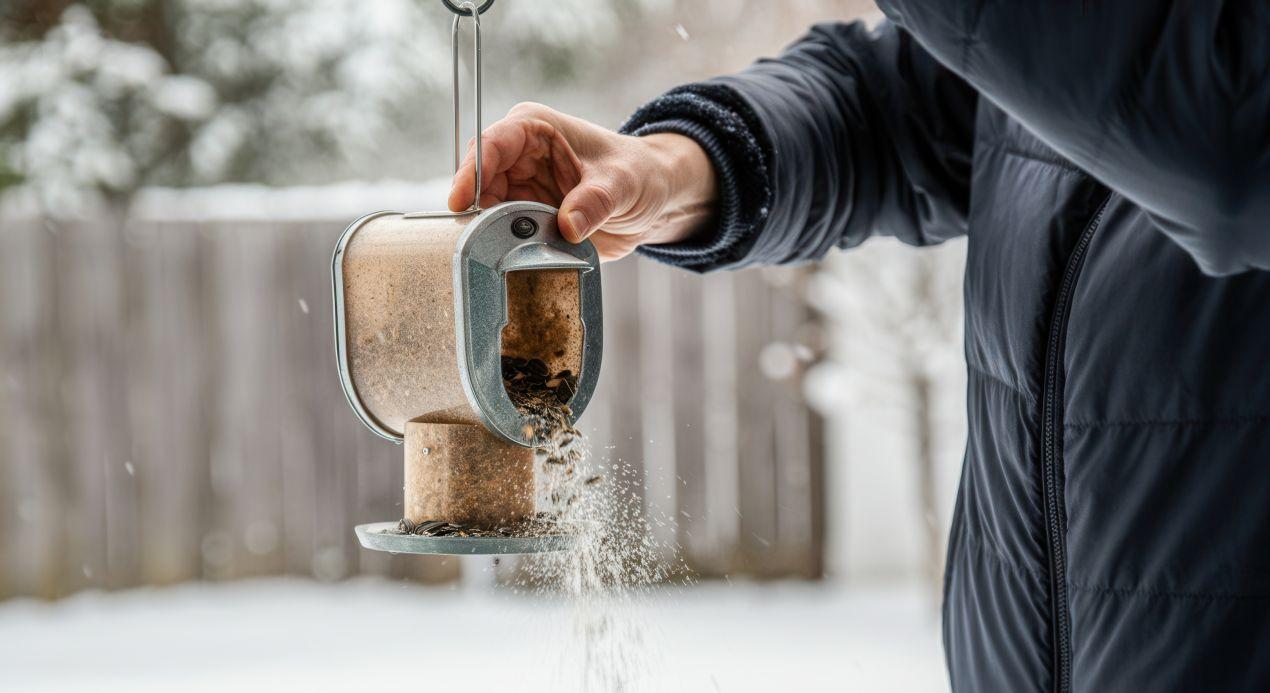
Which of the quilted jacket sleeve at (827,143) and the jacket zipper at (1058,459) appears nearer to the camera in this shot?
the jacket zipper at (1058,459)

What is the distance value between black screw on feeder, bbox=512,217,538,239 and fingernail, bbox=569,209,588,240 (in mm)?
38

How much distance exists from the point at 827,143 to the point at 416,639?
3.57 metres

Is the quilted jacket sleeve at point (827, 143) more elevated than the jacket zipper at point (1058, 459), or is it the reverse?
the quilted jacket sleeve at point (827, 143)

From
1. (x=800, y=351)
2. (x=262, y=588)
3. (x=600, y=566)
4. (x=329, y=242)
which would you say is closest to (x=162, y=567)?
(x=262, y=588)

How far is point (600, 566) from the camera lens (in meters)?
1.42

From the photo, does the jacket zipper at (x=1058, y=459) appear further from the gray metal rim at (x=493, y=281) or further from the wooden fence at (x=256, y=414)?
the wooden fence at (x=256, y=414)

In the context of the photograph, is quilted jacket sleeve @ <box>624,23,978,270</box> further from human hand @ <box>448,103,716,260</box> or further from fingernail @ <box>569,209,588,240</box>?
fingernail @ <box>569,209,588,240</box>

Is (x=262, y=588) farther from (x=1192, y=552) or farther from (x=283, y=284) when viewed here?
(x=1192, y=552)

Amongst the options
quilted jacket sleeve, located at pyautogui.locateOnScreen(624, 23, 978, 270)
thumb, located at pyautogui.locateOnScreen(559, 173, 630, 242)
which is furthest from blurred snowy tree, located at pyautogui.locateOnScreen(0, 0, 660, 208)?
thumb, located at pyautogui.locateOnScreen(559, 173, 630, 242)

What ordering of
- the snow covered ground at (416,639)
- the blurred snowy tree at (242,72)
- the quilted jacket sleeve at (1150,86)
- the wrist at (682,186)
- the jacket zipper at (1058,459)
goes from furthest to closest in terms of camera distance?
1. the blurred snowy tree at (242,72)
2. the snow covered ground at (416,639)
3. the wrist at (682,186)
4. the jacket zipper at (1058,459)
5. the quilted jacket sleeve at (1150,86)

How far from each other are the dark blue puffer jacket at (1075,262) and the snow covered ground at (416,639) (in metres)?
2.65

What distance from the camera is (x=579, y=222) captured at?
4.03 feet

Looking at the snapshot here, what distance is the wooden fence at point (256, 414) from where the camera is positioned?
493cm

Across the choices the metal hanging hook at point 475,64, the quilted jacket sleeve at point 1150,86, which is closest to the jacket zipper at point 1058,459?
the quilted jacket sleeve at point 1150,86
